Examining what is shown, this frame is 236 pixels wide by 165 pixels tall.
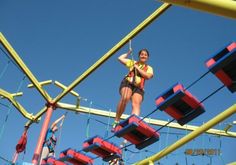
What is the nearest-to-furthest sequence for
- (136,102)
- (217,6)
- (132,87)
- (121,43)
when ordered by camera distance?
(217,6) < (136,102) < (132,87) < (121,43)

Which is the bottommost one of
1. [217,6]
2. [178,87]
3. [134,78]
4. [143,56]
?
[217,6]

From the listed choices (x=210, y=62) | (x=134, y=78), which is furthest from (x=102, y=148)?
(x=210, y=62)

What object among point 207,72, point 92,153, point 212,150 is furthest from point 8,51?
point 212,150

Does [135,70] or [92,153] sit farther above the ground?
[135,70]

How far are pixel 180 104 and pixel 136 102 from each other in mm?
1393

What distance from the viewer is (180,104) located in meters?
4.34

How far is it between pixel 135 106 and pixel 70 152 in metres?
1.50

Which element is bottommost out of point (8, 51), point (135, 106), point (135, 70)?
point (135, 106)

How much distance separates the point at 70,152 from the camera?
242 inches

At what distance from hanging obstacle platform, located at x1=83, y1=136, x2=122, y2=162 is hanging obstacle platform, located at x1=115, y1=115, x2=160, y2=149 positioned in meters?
0.59

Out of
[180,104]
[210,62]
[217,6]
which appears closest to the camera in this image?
[217,6]

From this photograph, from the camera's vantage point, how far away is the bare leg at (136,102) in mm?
5539

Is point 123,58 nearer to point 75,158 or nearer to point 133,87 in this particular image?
point 133,87

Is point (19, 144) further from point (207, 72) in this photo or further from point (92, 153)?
point (207, 72)
